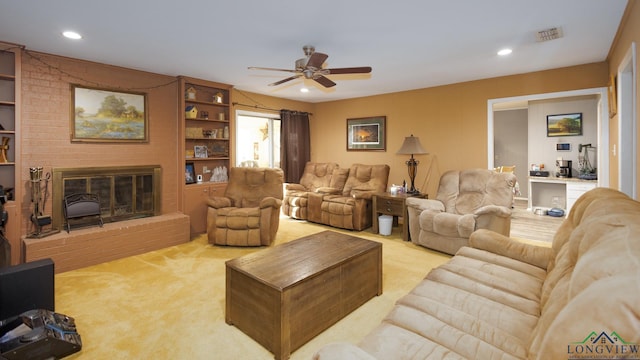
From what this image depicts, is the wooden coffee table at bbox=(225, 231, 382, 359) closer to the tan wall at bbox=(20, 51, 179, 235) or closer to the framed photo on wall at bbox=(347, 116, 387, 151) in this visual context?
the tan wall at bbox=(20, 51, 179, 235)

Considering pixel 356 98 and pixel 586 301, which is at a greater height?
pixel 356 98

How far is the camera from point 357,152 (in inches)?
246

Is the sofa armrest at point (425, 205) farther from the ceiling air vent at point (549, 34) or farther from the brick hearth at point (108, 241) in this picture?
the brick hearth at point (108, 241)

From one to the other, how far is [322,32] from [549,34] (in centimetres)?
214

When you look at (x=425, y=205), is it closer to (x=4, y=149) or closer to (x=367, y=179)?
(x=367, y=179)

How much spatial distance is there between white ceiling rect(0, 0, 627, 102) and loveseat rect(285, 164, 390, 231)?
1849 mm

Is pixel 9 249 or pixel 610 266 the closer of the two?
pixel 610 266

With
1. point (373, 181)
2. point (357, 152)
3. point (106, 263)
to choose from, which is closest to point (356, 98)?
point (357, 152)

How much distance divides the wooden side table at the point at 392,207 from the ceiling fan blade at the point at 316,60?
93.9 inches

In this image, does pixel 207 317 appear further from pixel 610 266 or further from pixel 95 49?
pixel 95 49

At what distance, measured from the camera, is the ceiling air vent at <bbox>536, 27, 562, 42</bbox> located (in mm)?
2873

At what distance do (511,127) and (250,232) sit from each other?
7447 mm

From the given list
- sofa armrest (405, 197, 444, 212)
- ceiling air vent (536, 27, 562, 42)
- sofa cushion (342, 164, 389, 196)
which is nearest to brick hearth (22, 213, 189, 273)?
sofa cushion (342, 164, 389, 196)

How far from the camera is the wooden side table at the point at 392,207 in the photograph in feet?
14.6
